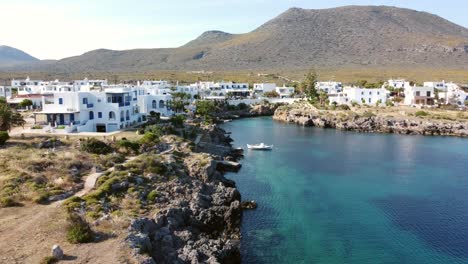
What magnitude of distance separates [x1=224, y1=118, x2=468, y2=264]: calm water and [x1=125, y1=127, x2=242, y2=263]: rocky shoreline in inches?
72.6

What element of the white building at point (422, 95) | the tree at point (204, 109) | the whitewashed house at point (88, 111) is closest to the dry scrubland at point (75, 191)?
the whitewashed house at point (88, 111)

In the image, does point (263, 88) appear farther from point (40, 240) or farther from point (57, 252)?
point (57, 252)

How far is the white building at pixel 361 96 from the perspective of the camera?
11444 centimetres

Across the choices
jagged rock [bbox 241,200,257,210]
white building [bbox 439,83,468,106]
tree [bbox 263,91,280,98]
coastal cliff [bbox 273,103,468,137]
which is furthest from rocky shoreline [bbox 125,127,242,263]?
tree [bbox 263,91,280,98]

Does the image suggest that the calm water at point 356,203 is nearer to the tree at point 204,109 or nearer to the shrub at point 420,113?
the shrub at point 420,113

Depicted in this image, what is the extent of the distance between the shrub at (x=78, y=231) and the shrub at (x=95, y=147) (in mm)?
18824

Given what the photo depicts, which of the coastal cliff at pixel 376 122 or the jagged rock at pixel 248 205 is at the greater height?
the coastal cliff at pixel 376 122

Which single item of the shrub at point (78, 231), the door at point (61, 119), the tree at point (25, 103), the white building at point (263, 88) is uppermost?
the white building at point (263, 88)

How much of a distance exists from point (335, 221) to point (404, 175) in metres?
21.1

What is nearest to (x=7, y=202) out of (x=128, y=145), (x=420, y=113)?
(x=128, y=145)

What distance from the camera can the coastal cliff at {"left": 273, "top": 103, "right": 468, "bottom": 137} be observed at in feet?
292

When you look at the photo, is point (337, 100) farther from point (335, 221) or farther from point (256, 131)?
point (335, 221)

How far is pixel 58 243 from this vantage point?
2353 cm

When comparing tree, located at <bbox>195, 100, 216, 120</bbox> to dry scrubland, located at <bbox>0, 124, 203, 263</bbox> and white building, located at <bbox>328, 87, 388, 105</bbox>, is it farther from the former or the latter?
dry scrubland, located at <bbox>0, 124, 203, 263</bbox>
